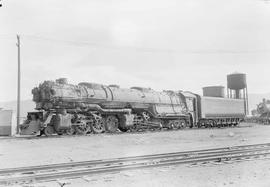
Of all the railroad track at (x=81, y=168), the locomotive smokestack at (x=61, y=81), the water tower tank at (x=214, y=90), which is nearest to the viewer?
the railroad track at (x=81, y=168)

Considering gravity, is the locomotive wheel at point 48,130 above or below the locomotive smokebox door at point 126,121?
below

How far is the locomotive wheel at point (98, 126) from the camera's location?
70.7 feet

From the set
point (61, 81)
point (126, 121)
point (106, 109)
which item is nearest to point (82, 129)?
point (106, 109)

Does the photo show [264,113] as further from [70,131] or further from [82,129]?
[70,131]

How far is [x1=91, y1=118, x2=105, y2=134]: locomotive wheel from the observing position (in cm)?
2154

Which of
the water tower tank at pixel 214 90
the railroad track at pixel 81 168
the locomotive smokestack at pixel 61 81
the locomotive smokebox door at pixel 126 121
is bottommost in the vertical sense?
the railroad track at pixel 81 168

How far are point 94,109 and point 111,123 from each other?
1950 mm

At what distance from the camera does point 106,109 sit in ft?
74.0

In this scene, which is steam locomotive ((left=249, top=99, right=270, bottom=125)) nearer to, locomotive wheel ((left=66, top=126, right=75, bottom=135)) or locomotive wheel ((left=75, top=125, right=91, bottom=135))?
locomotive wheel ((left=75, top=125, right=91, bottom=135))

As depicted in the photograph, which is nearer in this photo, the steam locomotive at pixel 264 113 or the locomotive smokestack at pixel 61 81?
the locomotive smokestack at pixel 61 81

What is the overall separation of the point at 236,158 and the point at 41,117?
1330 centimetres

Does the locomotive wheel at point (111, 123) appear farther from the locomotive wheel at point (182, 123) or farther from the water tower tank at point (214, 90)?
the water tower tank at point (214, 90)

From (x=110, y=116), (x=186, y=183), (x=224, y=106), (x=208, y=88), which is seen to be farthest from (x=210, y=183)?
(x=208, y=88)

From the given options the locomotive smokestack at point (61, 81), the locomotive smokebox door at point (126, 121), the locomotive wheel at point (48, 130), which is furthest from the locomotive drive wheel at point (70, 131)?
the locomotive smokebox door at point (126, 121)
